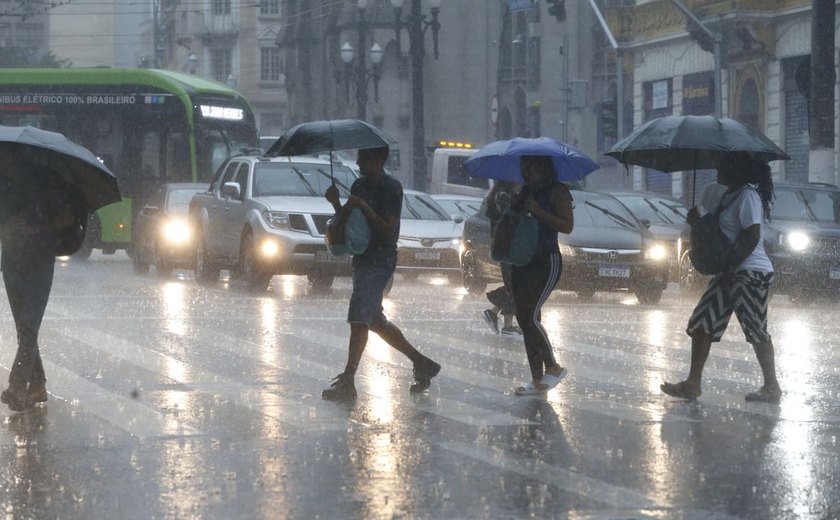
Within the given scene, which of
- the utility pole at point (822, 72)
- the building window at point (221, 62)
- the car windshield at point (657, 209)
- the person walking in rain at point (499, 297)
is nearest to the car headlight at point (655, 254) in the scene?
the car windshield at point (657, 209)

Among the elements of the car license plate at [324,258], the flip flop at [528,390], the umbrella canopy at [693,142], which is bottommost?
the flip flop at [528,390]

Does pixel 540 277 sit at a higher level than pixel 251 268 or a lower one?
higher

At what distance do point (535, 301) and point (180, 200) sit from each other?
18269 mm

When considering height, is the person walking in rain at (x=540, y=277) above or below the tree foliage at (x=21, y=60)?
below

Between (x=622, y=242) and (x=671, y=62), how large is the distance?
22.5m

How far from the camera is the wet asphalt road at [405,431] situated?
7.56 meters

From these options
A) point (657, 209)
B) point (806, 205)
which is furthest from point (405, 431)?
point (657, 209)

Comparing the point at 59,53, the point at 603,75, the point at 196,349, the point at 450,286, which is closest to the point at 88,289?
the point at 450,286

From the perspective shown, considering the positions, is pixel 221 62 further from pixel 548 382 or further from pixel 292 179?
pixel 548 382

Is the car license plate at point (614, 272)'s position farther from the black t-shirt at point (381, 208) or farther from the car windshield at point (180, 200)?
the black t-shirt at point (381, 208)

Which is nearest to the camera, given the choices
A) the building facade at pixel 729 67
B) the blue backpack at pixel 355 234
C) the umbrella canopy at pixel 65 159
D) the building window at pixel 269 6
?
the umbrella canopy at pixel 65 159

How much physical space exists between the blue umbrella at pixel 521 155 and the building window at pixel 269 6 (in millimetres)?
89502

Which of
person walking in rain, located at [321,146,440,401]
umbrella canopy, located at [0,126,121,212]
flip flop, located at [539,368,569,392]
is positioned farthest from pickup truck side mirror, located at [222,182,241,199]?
umbrella canopy, located at [0,126,121,212]

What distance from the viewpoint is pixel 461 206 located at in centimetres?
3078
